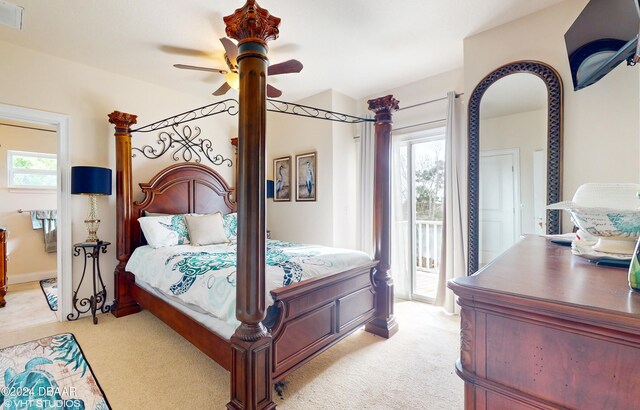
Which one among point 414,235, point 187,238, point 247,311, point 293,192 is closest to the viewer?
point 247,311

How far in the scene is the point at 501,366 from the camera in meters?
0.71

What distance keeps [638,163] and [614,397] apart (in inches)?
87.6

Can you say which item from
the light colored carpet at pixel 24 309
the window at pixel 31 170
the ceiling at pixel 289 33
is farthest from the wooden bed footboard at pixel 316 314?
the window at pixel 31 170

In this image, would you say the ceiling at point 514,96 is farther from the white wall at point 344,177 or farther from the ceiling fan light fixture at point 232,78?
the ceiling fan light fixture at point 232,78

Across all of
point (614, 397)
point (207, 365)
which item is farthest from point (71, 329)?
point (614, 397)

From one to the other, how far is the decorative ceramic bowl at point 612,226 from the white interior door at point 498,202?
5.69 feet

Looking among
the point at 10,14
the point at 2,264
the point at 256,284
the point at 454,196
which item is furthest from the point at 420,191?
the point at 2,264

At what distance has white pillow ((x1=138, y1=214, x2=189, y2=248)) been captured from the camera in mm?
3160

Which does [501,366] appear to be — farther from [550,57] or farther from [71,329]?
[71,329]

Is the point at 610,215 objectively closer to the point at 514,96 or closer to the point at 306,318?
the point at 306,318

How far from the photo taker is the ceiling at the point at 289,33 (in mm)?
2266

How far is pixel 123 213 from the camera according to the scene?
325 cm

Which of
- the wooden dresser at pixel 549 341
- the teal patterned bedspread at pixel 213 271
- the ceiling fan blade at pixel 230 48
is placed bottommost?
the teal patterned bedspread at pixel 213 271

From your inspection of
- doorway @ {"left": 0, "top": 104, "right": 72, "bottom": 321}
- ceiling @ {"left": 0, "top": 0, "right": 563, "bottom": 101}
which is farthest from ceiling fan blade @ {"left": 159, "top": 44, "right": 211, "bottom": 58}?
doorway @ {"left": 0, "top": 104, "right": 72, "bottom": 321}
